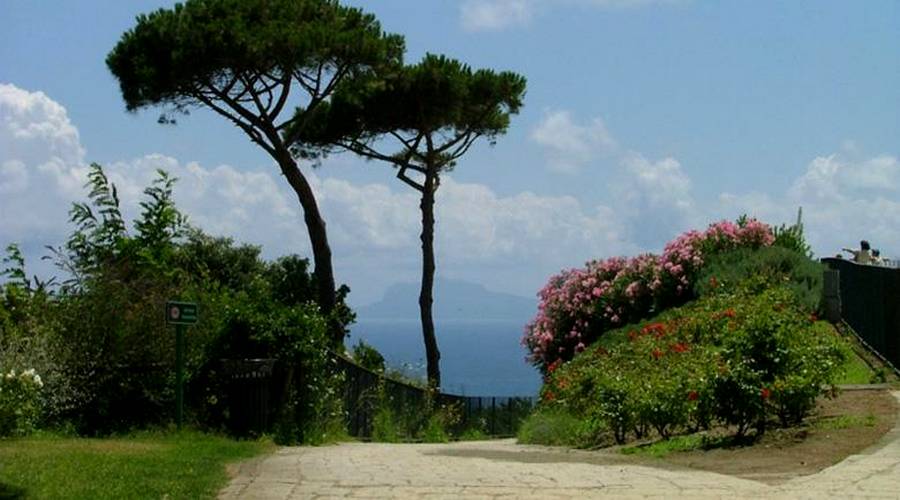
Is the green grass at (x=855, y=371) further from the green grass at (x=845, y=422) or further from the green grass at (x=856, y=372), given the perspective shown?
the green grass at (x=845, y=422)

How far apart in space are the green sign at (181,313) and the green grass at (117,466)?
1.41m

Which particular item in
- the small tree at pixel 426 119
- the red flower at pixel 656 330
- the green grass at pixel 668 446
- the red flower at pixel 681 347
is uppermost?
the small tree at pixel 426 119

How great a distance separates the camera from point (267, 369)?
1620 centimetres

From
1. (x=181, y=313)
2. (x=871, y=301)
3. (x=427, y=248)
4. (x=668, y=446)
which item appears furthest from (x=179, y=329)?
(x=427, y=248)

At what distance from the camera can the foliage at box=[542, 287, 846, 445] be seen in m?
13.0

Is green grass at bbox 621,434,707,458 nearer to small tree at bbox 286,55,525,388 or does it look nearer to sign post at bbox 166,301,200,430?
sign post at bbox 166,301,200,430

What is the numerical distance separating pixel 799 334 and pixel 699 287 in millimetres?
11302

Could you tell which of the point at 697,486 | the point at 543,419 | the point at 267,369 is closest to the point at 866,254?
the point at 543,419

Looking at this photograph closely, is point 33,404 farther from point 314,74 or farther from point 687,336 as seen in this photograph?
point 314,74

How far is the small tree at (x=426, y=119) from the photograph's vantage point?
3406 cm

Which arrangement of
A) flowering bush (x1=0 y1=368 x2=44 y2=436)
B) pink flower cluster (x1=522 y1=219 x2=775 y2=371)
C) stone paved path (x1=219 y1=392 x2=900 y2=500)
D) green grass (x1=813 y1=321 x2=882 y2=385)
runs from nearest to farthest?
1. stone paved path (x1=219 y1=392 x2=900 y2=500)
2. flowering bush (x1=0 y1=368 x2=44 y2=436)
3. green grass (x1=813 y1=321 x2=882 y2=385)
4. pink flower cluster (x1=522 y1=219 x2=775 y2=371)

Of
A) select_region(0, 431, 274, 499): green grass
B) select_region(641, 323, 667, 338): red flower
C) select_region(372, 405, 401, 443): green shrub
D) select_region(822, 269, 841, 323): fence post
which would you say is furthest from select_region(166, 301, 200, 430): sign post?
select_region(822, 269, 841, 323): fence post

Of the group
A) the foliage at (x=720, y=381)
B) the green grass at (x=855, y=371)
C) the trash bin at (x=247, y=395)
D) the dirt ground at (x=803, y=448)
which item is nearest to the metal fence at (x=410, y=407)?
the trash bin at (x=247, y=395)

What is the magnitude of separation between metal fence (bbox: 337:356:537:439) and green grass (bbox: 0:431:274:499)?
4860 mm
